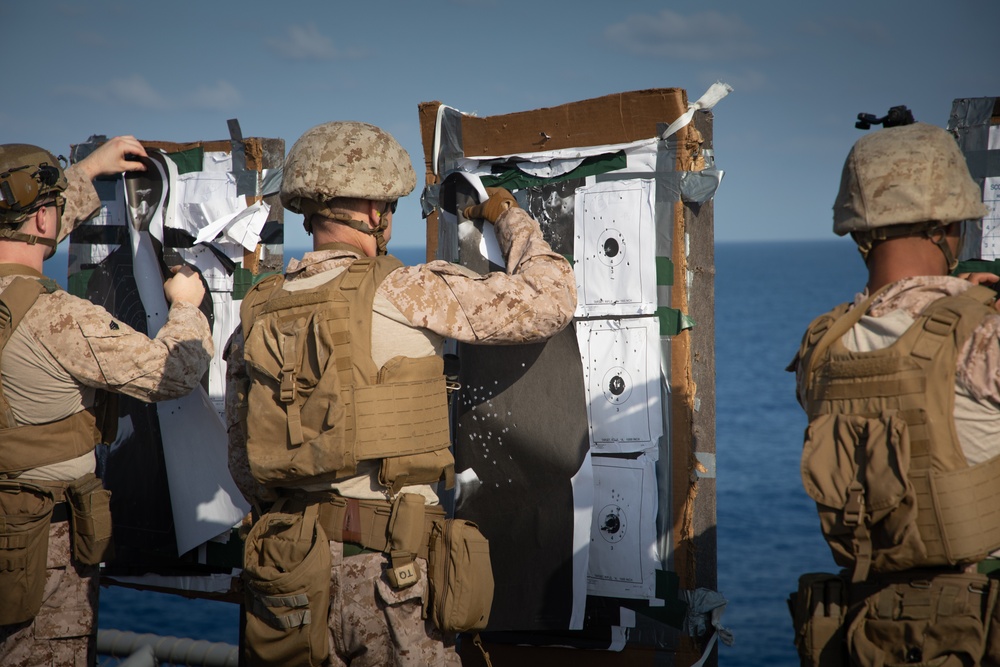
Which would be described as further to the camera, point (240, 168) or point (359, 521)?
point (240, 168)

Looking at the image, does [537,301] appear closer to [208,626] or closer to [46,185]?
[46,185]

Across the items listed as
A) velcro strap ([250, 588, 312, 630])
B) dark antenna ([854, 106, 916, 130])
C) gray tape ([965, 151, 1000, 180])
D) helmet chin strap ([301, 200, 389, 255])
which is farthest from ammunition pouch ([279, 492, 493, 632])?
gray tape ([965, 151, 1000, 180])

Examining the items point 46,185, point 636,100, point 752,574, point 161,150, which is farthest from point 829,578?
point 752,574

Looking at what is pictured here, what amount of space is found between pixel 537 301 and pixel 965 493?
4.53 feet

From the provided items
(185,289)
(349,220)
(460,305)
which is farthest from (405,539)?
(185,289)

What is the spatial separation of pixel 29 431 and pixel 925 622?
319 cm

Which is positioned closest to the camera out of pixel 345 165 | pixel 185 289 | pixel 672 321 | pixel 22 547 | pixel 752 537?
pixel 345 165

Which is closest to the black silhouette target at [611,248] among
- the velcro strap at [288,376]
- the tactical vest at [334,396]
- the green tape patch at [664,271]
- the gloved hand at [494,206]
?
the green tape patch at [664,271]

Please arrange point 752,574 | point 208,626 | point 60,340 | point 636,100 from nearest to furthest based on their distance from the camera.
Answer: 1. point 60,340
2. point 636,100
3. point 752,574
4. point 208,626

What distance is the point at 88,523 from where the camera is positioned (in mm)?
3605

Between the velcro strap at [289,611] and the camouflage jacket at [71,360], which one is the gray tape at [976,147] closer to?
the velcro strap at [289,611]

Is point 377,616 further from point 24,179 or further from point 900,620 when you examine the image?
point 24,179

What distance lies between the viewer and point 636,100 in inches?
150

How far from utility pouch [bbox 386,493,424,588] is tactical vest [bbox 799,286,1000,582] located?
1.22 meters
